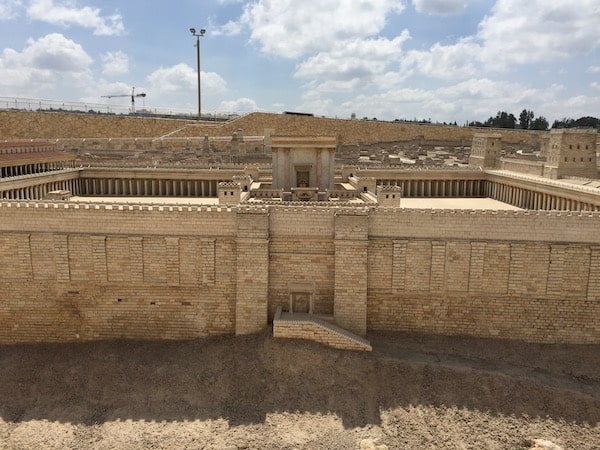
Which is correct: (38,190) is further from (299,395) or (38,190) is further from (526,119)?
(526,119)

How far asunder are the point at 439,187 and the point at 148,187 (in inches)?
970

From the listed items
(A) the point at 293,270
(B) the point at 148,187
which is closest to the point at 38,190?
(B) the point at 148,187

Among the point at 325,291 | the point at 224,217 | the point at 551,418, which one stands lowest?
the point at 551,418

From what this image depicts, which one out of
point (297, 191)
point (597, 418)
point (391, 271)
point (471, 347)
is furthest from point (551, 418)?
point (297, 191)

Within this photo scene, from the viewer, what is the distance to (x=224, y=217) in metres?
20.2

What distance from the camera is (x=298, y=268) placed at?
20484mm

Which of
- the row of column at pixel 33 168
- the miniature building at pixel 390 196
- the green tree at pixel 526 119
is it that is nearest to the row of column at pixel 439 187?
the miniature building at pixel 390 196

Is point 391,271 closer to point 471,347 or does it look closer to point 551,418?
point 471,347

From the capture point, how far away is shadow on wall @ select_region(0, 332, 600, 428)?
17.4m

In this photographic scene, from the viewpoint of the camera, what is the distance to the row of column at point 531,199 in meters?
31.6

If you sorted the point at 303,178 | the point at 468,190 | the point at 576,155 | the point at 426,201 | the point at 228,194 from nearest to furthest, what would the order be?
the point at 228,194 < the point at 303,178 < the point at 576,155 < the point at 426,201 < the point at 468,190

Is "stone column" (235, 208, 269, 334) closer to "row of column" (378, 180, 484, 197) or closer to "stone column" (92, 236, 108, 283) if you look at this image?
"stone column" (92, 236, 108, 283)

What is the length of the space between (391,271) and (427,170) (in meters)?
25.7

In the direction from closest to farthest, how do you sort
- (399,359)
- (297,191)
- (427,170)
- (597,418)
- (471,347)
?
(597,418)
(399,359)
(471,347)
(297,191)
(427,170)
